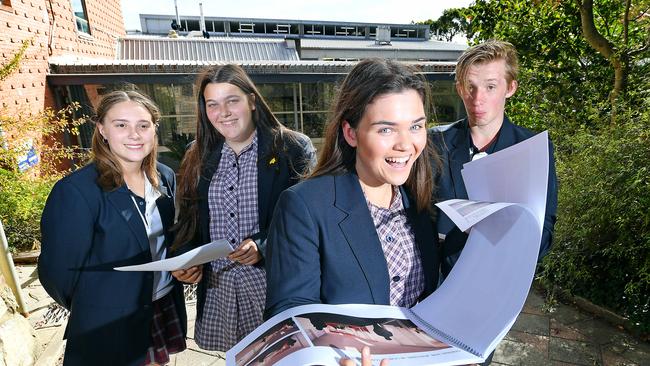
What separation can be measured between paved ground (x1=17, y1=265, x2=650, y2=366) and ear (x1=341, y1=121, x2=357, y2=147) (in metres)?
2.35

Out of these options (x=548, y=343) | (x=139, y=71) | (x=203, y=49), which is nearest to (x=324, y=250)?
(x=548, y=343)

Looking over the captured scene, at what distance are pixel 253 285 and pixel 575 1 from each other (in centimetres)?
544

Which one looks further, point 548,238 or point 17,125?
point 17,125

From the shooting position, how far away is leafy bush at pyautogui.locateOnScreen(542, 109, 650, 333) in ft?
9.59

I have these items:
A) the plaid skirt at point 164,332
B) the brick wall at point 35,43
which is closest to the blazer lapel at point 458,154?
the plaid skirt at point 164,332

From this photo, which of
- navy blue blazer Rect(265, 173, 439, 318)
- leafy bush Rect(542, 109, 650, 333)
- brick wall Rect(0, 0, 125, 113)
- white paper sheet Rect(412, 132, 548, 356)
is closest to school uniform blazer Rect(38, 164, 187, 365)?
navy blue blazer Rect(265, 173, 439, 318)

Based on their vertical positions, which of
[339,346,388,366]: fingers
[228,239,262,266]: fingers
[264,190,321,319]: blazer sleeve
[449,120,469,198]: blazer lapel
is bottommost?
[228,239,262,266]: fingers

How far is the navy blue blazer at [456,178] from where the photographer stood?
123 centimetres

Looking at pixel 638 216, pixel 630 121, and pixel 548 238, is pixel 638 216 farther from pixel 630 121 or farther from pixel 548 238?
pixel 548 238

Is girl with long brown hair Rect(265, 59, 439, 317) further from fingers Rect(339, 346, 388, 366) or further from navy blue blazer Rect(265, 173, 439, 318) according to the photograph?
fingers Rect(339, 346, 388, 366)

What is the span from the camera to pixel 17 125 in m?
5.21

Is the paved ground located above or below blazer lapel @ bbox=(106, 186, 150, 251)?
below

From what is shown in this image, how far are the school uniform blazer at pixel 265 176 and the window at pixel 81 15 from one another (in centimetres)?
1057

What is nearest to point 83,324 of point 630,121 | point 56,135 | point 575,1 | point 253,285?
point 253,285
